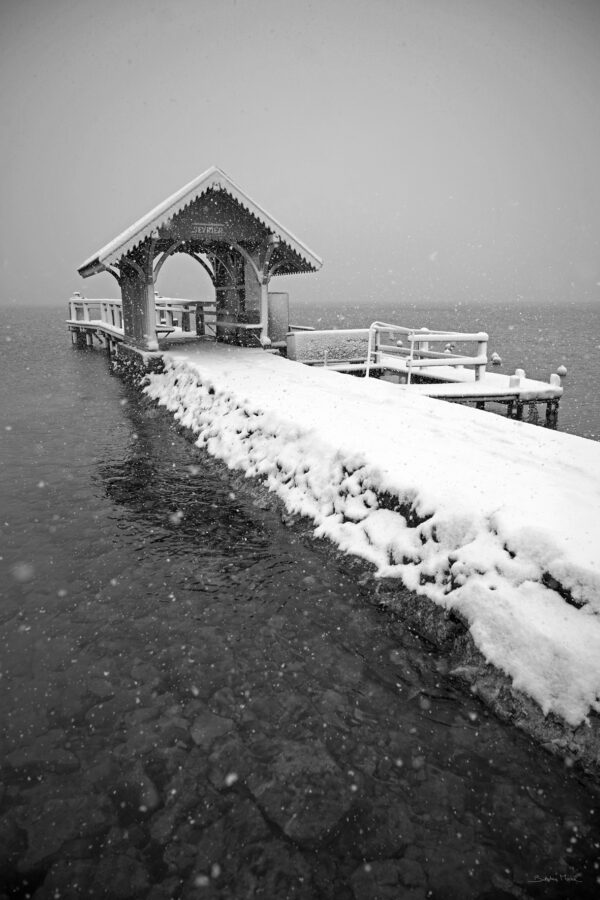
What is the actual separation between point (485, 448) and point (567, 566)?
11.0 ft

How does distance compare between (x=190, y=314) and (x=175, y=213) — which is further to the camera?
(x=190, y=314)

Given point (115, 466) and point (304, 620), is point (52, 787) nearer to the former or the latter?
point (304, 620)

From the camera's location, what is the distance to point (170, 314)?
29.3 m

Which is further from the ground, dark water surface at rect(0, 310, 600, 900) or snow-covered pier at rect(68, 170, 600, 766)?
snow-covered pier at rect(68, 170, 600, 766)

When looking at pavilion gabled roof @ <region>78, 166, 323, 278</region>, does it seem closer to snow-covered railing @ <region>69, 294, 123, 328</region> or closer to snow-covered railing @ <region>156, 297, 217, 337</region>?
snow-covered railing @ <region>156, 297, 217, 337</region>

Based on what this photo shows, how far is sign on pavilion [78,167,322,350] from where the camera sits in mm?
15281

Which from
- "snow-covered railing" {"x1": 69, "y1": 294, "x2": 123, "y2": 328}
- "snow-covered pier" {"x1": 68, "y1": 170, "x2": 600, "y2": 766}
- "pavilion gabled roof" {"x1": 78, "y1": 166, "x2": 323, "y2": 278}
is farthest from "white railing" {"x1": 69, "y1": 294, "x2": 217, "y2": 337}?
→ "pavilion gabled roof" {"x1": 78, "y1": 166, "x2": 323, "y2": 278}

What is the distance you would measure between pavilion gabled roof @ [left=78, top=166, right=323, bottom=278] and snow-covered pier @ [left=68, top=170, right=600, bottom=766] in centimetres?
5

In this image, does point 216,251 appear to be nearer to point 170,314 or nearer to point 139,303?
point 139,303

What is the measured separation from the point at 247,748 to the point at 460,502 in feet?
10.6
